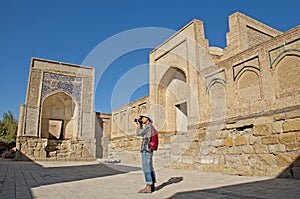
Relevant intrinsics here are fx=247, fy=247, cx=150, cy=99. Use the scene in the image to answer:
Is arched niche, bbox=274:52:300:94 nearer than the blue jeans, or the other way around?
the blue jeans

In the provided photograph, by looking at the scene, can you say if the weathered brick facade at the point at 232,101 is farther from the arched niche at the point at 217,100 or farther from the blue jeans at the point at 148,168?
the blue jeans at the point at 148,168

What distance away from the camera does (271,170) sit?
5.45 m

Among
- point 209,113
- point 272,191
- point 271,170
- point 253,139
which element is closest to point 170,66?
point 209,113

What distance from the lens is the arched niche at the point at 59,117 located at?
1886 cm

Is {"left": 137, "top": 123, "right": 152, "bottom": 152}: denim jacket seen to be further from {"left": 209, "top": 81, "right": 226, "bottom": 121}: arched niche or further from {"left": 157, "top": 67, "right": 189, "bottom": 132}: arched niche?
{"left": 157, "top": 67, "right": 189, "bottom": 132}: arched niche

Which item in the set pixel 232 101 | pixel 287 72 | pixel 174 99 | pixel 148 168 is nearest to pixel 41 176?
pixel 148 168

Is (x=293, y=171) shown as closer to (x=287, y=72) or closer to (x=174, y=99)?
(x=287, y=72)

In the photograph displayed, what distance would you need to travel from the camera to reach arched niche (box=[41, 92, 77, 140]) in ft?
61.9

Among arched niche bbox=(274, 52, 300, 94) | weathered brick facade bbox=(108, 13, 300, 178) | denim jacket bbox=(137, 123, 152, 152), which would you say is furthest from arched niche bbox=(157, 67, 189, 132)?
denim jacket bbox=(137, 123, 152, 152)

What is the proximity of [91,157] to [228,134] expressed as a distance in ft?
45.1

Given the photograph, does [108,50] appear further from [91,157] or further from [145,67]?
[91,157]

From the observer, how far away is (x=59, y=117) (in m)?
19.5

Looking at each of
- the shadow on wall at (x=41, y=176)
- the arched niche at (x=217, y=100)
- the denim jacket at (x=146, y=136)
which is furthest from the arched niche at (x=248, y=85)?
the denim jacket at (x=146, y=136)

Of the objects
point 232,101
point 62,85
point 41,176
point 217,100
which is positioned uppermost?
point 62,85
